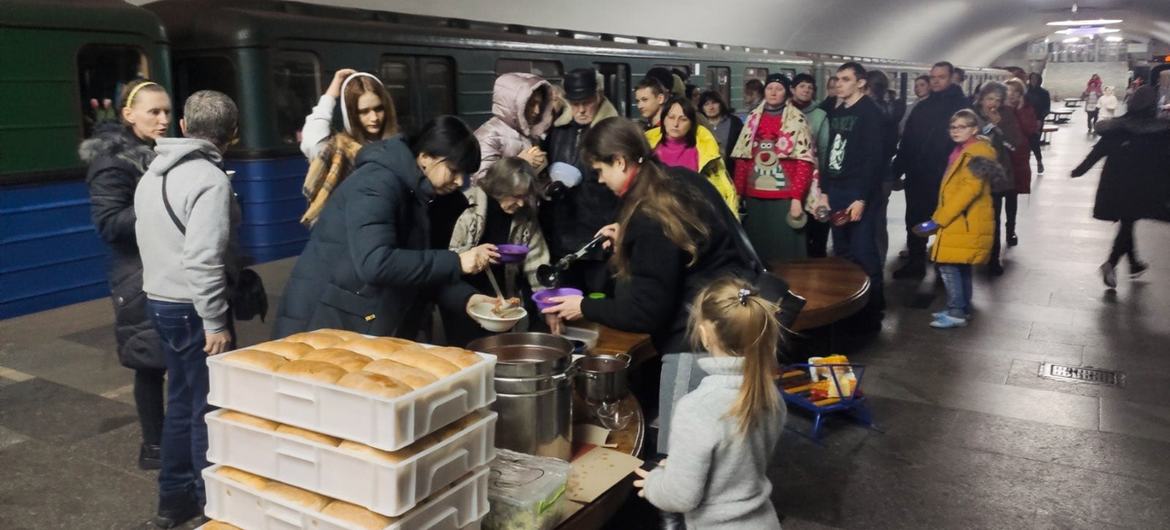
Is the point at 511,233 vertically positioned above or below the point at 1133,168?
below

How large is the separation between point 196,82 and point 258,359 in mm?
6616

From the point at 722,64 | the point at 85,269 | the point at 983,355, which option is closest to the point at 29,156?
the point at 85,269

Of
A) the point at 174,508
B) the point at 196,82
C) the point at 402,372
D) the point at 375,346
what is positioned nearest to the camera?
the point at 402,372

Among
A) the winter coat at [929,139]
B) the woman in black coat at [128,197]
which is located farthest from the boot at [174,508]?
the winter coat at [929,139]

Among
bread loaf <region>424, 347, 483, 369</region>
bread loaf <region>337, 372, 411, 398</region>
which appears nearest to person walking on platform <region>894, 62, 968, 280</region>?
bread loaf <region>424, 347, 483, 369</region>

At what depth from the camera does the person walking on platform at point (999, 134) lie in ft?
25.7

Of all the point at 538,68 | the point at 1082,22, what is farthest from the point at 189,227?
the point at 1082,22

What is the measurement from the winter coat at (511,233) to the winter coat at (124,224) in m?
1.34

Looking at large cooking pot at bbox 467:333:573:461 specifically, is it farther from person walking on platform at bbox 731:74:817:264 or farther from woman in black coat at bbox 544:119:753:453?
person walking on platform at bbox 731:74:817:264

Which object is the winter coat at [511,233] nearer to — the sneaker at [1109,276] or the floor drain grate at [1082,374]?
the floor drain grate at [1082,374]

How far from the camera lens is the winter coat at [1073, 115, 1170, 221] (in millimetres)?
7449

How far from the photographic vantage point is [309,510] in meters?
1.95

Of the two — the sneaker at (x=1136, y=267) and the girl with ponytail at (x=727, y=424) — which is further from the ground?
the girl with ponytail at (x=727, y=424)

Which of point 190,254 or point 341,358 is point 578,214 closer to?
point 190,254
